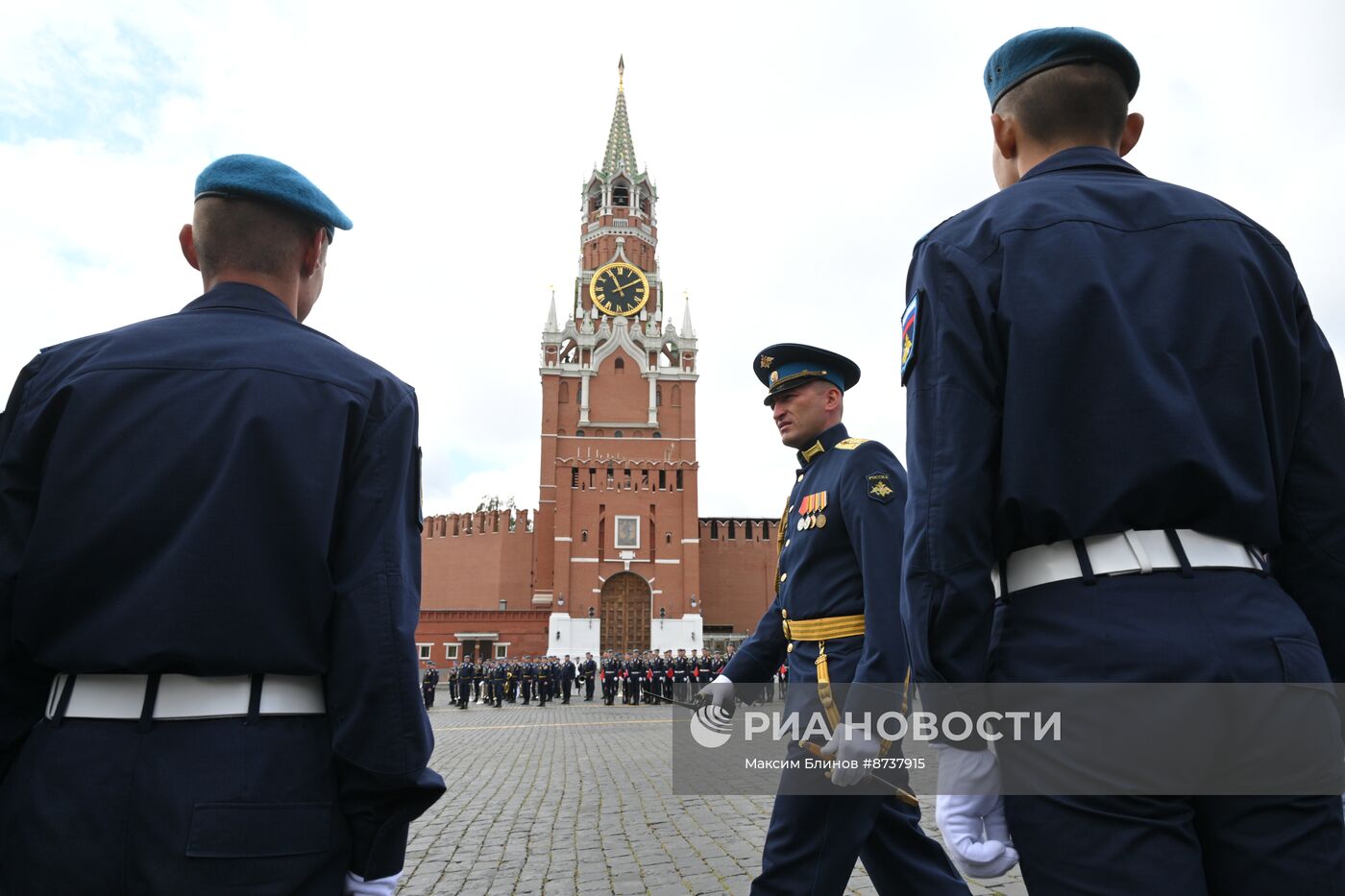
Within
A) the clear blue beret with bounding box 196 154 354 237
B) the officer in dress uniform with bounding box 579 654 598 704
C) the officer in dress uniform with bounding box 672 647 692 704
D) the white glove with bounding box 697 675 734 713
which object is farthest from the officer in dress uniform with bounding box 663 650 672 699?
the clear blue beret with bounding box 196 154 354 237

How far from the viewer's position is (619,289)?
4644cm

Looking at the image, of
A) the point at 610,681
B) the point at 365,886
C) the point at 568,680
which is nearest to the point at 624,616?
the point at 568,680

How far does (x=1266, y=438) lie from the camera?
1.60m

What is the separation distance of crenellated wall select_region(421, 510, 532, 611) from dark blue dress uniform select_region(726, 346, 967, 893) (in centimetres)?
3857

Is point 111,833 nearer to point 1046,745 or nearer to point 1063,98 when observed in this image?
point 1046,745

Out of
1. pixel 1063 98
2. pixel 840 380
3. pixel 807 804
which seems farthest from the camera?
pixel 840 380

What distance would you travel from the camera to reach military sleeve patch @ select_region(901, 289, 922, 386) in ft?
5.74

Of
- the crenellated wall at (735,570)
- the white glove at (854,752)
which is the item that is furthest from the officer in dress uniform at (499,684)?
the white glove at (854,752)

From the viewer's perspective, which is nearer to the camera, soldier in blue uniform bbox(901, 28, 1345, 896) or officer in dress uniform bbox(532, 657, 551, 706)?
soldier in blue uniform bbox(901, 28, 1345, 896)

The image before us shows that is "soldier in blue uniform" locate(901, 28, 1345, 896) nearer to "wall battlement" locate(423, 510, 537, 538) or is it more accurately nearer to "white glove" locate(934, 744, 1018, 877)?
"white glove" locate(934, 744, 1018, 877)

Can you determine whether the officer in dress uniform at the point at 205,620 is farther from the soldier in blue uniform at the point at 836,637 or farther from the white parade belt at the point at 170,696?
the soldier in blue uniform at the point at 836,637

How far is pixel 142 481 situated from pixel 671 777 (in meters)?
7.15

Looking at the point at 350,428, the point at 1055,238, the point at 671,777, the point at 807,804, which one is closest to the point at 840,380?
the point at 807,804

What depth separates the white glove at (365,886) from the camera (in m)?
1.62
